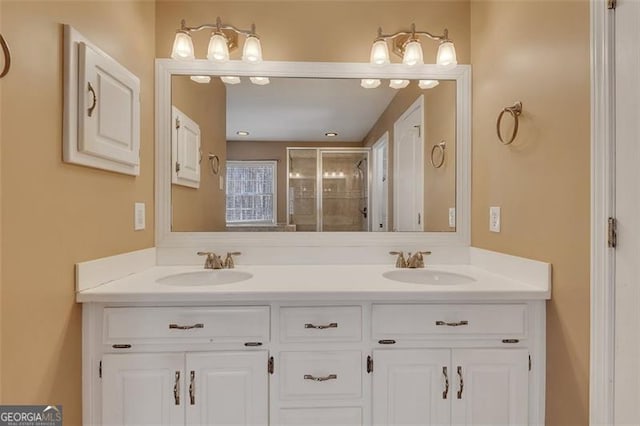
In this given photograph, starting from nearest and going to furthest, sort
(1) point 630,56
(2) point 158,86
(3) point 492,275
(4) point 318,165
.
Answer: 1. (1) point 630,56
2. (3) point 492,275
3. (2) point 158,86
4. (4) point 318,165

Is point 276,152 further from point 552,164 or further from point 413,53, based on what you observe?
point 552,164

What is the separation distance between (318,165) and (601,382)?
4.82 ft

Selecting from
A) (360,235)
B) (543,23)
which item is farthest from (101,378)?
(543,23)

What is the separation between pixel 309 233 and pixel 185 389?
93 cm

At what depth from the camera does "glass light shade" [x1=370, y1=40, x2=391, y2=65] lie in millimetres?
1814

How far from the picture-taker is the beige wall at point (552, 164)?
1.17m

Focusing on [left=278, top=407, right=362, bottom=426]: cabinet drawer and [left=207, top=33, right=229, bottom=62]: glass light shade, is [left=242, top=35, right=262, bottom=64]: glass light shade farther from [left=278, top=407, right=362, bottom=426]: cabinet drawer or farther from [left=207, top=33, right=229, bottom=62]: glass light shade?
[left=278, top=407, right=362, bottom=426]: cabinet drawer

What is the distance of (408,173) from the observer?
77.4 inches

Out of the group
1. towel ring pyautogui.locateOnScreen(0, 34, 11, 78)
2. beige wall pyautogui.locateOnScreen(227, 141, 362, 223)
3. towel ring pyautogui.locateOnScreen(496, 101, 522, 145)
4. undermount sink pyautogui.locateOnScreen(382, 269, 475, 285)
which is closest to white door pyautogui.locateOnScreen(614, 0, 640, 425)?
towel ring pyautogui.locateOnScreen(496, 101, 522, 145)

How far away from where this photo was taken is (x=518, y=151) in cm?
150

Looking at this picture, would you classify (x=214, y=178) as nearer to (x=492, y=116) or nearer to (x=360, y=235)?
(x=360, y=235)

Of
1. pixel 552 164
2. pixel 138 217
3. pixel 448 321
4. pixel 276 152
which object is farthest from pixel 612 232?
pixel 138 217

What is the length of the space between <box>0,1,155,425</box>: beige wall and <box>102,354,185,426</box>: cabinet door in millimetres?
115

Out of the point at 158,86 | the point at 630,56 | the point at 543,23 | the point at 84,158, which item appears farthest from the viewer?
the point at 158,86
